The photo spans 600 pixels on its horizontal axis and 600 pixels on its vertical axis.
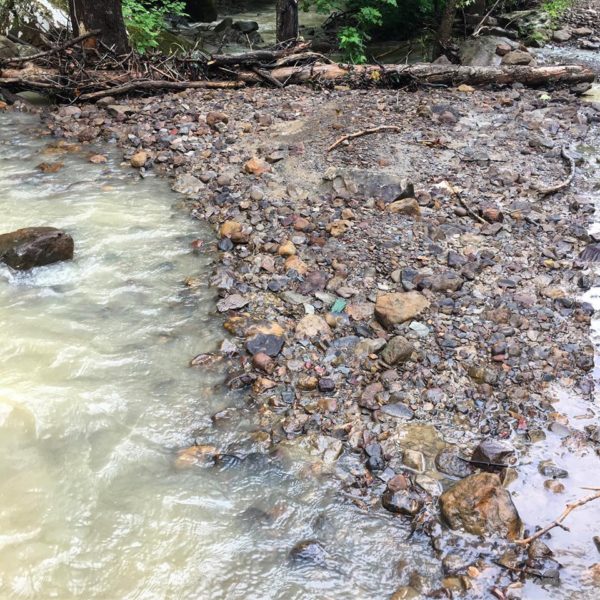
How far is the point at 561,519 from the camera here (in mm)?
2533

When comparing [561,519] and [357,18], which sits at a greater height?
[357,18]

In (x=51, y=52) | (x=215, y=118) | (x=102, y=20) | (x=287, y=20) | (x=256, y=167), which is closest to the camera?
(x=256, y=167)

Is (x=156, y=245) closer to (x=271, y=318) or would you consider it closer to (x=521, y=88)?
(x=271, y=318)

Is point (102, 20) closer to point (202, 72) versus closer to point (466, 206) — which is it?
point (202, 72)

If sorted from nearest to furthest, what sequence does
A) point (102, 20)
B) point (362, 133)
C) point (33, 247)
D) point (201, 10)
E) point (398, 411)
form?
point (398, 411) < point (33, 247) < point (362, 133) < point (102, 20) < point (201, 10)

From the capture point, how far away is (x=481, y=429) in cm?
305

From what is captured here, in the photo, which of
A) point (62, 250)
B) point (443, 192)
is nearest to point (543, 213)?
point (443, 192)

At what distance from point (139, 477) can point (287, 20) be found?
957 centimetres

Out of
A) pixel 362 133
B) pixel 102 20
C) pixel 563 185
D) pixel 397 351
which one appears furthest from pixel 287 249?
pixel 102 20

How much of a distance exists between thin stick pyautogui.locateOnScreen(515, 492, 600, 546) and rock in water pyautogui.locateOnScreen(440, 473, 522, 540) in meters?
0.05

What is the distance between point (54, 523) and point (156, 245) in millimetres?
2670

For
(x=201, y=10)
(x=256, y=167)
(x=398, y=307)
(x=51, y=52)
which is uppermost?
(x=201, y=10)

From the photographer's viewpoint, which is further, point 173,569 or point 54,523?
point 54,523

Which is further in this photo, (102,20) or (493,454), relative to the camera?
(102,20)
